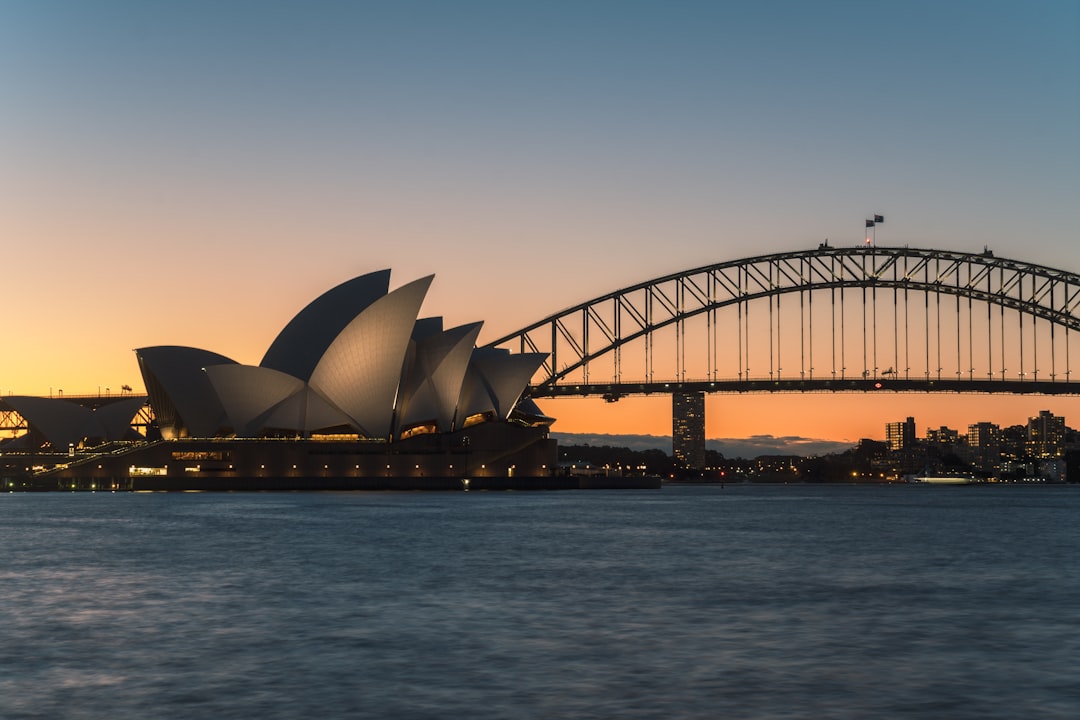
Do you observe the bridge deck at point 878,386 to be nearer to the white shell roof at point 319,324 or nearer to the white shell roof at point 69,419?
the white shell roof at point 319,324

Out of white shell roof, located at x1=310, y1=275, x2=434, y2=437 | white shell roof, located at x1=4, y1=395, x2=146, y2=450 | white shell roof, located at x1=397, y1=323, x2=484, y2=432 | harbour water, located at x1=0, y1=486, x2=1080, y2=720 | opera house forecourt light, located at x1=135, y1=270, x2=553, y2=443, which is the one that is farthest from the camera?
white shell roof, located at x1=4, y1=395, x2=146, y2=450

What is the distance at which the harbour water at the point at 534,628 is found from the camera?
15.3m

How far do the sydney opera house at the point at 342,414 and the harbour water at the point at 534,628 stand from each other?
55172 mm

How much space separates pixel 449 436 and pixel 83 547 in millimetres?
74229

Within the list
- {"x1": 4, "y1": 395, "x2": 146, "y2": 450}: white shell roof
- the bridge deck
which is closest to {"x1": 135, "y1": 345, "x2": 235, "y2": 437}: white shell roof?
{"x1": 4, "y1": 395, "x2": 146, "y2": 450}: white shell roof

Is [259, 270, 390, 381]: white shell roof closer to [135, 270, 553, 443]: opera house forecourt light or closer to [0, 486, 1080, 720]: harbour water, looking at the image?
[135, 270, 553, 443]: opera house forecourt light

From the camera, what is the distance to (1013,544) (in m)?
45.4

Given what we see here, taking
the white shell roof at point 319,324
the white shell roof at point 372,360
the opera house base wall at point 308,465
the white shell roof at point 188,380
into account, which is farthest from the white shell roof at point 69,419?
the white shell roof at point 372,360

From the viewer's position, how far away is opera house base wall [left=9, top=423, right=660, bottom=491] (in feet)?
366

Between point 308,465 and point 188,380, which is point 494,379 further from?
point 188,380

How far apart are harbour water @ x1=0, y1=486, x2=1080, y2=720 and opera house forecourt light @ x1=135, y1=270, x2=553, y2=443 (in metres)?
52.7

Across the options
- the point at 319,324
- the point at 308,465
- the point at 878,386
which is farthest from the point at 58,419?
the point at 878,386

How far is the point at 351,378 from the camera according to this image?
100875 millimetres

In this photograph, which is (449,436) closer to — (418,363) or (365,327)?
(418,363)
